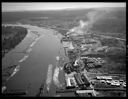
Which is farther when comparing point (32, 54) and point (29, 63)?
point (32, 54)

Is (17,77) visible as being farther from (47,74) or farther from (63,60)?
(63,60)

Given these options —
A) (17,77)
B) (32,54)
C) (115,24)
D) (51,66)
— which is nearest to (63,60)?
(51,66)

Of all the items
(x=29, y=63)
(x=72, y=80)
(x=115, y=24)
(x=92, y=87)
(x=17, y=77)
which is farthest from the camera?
(x=115, y=24)

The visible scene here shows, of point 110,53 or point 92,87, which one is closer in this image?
point 92,87

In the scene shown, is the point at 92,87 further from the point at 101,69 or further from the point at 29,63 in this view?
the point at 29,63

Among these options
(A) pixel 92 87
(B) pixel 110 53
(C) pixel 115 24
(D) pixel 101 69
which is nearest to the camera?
(A) pixel 92 87

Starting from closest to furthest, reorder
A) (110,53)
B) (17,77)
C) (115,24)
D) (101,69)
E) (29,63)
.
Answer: (17,77)
(101,69)
(29,63)
(110,53)
(115,24)

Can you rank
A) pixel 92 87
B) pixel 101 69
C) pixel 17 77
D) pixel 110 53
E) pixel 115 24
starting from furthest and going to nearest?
1. pixel 115 24
2. pixel 110 53
3. pixel 101 69
4. pixel 17 77
5. pixel 92 87

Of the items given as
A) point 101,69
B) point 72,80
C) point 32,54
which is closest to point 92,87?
point 72,80
